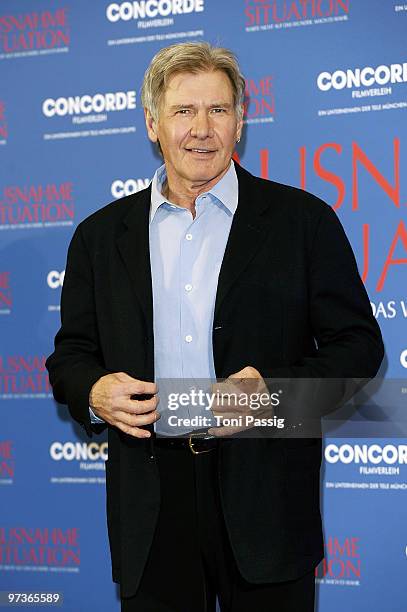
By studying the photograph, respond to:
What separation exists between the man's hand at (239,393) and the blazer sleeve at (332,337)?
65 mm

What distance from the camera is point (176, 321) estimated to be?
2.02 metres

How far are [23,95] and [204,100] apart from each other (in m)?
1.34

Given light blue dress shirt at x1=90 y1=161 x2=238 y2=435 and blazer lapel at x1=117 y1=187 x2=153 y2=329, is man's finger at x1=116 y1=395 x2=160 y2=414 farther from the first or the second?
blazer lapel at x1=117 y1=187 x2=153 y2=329

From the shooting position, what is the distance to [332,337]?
197 cm

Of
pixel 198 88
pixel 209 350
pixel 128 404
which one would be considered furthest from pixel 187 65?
pixel 128 404

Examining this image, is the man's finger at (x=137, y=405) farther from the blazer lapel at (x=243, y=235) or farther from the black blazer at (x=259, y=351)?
the blazer lapel at (x=243, y=235)

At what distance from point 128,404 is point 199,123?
71 cm

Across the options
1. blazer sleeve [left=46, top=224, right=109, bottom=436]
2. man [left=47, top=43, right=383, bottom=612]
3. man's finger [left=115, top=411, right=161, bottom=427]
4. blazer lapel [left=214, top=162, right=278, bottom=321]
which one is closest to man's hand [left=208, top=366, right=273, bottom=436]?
man [left=47, top=43, right=383, bottom=612]

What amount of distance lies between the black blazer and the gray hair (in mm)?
309

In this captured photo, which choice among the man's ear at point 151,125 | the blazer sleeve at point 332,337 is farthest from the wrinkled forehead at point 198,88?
the blazer sleeve at point 332,337

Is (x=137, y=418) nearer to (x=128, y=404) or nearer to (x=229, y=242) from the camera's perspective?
(x=128, y=404)

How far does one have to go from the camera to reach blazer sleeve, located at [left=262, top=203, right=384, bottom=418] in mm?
1886

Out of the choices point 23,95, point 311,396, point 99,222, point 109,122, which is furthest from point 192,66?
point 23,95

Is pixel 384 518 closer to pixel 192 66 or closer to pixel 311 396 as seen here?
pixel 311 396
